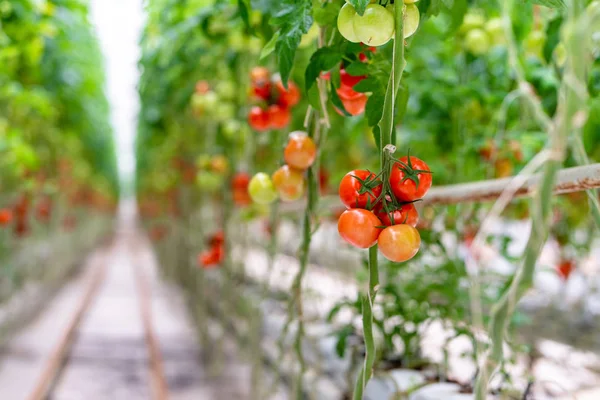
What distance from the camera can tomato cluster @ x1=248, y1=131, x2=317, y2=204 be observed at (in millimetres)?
863

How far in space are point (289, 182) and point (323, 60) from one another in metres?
0.25

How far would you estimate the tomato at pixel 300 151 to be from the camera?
860 mm

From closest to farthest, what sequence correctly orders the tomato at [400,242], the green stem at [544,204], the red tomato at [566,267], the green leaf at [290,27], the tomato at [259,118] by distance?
the green stem at [544,204] < the tomato at [400,242] < the green leaf at [290,27] < the tomato at [259,118] < the red tomato at [566,267]

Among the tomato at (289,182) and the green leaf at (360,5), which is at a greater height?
the green leaf at (360,5)

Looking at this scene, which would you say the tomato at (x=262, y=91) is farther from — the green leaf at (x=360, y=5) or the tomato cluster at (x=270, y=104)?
the green leaf at (x=360, y=5)

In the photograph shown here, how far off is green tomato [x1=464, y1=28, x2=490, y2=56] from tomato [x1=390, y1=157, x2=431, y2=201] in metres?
0.84

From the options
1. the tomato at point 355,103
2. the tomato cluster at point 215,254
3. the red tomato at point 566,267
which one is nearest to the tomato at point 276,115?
the tomato at point 355,103

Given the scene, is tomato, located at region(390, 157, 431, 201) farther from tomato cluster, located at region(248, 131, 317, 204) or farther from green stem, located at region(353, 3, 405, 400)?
tomato cluster, located at region(248, 131, 317, 204)

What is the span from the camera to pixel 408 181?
1.90 feet

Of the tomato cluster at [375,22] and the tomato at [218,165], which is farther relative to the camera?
the tomato at [218,165]

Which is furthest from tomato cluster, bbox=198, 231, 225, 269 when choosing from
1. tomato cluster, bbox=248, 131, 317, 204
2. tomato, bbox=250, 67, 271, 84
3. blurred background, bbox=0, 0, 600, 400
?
tomato cluster, bbox=248, 131, 317, 204

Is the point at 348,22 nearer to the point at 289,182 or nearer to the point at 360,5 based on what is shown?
the point at 360,5

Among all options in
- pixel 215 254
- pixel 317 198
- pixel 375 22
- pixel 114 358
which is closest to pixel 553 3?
pixel 375 22

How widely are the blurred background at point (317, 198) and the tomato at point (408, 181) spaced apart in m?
0.04
